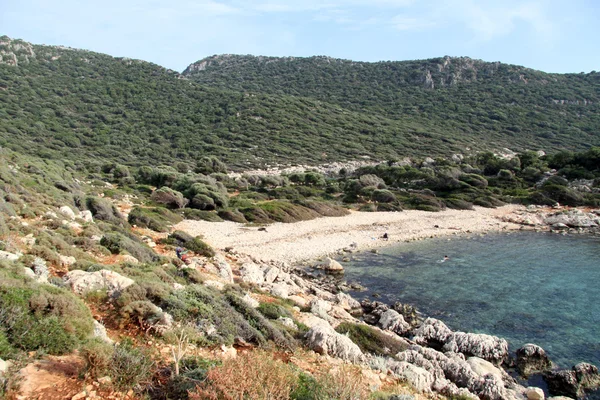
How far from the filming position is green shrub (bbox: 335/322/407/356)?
11.6 metres

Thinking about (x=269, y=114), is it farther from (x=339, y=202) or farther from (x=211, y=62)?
(x=211, y=62)

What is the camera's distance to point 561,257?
87.0 feet

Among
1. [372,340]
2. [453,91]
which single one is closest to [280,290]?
[372,340]

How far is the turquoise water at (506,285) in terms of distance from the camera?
49.7ft

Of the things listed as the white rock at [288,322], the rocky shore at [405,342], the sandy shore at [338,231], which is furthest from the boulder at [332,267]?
the white rock at [288,322]

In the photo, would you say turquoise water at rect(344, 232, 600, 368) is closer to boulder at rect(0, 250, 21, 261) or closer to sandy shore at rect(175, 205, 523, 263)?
sandy shore at rect(175, 205, 523, 263)

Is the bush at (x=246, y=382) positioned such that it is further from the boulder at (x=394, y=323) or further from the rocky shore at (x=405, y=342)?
the boulder at (x=394, y=323)

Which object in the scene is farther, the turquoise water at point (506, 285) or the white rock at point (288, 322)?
the turquoise water at point (506, 285)

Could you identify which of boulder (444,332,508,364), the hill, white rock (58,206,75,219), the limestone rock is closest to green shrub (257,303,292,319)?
the limestone rock

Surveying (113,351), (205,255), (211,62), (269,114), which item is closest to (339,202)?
(205,255)

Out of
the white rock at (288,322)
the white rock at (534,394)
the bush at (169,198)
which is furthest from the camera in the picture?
the bush at (169,198)

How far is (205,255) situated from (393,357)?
448 inches

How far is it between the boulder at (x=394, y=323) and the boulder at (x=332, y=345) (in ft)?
17.1

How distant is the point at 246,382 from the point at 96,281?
597 centimetres
